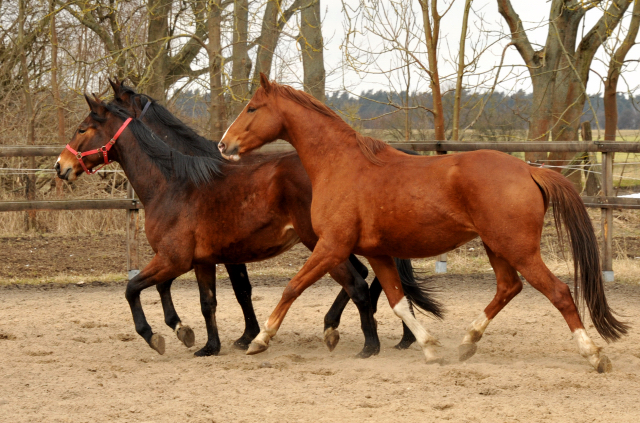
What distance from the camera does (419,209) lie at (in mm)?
3908

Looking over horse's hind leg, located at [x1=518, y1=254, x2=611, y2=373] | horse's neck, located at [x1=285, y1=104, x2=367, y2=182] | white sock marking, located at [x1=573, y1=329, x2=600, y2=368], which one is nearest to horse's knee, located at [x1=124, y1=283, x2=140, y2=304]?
horse's neck, located at [x1=285, y1=104, x2=367, y2=182]

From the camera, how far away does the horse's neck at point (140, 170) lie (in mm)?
4832

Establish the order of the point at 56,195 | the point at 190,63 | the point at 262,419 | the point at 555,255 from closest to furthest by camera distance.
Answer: the point at 262,419, the point at 555,255, the point at 56,195, the point at 190,63

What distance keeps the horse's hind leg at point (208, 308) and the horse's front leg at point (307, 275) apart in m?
0.79

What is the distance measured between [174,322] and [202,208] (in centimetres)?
89

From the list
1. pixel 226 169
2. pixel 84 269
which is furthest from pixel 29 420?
pixel 84 269

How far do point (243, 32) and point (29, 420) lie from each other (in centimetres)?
892

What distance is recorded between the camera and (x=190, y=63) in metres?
15.1

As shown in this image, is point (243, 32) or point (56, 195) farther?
point (56, 195)

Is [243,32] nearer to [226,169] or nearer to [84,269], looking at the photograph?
[84,269]

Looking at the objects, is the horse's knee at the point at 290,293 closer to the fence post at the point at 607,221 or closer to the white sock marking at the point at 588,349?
the white sock marking at the point at 588,349

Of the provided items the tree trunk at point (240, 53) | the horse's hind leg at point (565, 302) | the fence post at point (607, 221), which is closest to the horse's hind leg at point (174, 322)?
the horse's hind leg at point (565, 302)

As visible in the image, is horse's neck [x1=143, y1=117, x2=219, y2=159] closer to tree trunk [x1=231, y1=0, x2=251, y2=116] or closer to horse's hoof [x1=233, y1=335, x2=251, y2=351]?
horse's hoof [x1=233, y1=335, x2=251, y2=351]

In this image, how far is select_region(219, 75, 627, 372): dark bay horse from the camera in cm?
374
